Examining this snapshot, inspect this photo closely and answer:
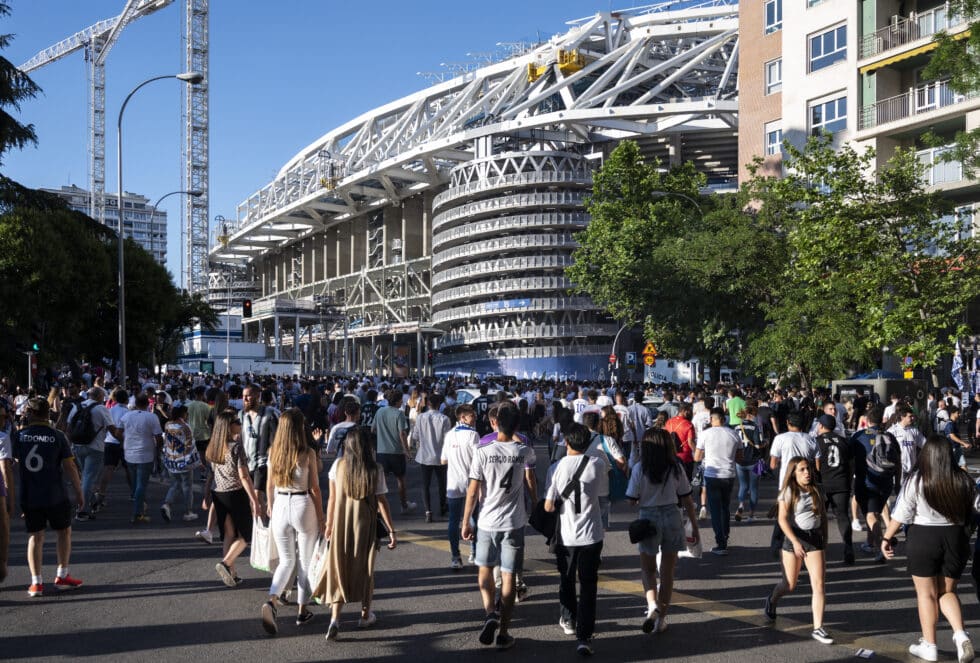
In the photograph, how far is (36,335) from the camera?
30.9m

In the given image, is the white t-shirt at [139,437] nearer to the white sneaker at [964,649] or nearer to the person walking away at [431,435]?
the person walking away at [431,435]

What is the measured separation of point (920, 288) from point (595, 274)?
22.8m

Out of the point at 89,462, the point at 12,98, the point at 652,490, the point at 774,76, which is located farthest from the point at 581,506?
the point at 774,76

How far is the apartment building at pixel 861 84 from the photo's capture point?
29.9 m

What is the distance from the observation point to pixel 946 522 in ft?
20.5

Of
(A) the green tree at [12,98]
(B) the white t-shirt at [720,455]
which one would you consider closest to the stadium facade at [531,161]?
(A) the green tree at [12,98]

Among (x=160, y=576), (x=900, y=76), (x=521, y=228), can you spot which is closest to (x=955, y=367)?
(x=900, y=76)

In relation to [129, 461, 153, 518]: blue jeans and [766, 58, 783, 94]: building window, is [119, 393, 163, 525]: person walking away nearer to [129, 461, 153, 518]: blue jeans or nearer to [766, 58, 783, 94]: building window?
[129, 461, 153, 518]: blue jeans

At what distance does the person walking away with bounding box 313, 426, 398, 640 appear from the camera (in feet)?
22.5

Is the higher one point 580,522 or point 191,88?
point 191,88

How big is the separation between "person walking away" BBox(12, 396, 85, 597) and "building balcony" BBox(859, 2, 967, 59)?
28.1 meters

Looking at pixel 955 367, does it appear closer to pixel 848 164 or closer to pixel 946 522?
pixel 848 164

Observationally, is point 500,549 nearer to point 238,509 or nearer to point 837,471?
point 238,509

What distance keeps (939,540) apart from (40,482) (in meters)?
6.75
